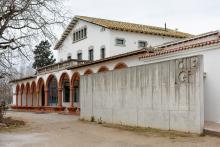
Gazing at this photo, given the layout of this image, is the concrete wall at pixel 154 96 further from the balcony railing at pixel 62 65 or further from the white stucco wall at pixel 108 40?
the white stucco wall at pixel 108 40

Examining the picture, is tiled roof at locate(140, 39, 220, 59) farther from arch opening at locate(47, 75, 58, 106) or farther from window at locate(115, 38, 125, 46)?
arch opening at locate(47, 75, 58, 106)

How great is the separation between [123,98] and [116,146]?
641cm

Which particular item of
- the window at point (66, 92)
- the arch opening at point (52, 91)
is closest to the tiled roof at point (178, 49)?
the window at point (66, 92)

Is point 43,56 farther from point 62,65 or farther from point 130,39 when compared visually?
point 130,39

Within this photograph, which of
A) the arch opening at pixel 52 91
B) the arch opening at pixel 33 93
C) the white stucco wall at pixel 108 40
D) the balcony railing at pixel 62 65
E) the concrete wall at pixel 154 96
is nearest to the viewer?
the concrete wall at pixel 154 96

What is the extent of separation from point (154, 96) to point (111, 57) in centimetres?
1065

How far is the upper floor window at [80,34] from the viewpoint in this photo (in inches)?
1471

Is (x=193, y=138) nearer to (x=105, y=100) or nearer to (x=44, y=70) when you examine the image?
(x=105, y=100)

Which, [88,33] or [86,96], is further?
[88,33]

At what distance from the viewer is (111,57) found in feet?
85.8

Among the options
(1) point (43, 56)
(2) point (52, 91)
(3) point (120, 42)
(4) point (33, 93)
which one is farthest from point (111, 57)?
(1) point (43, 56)

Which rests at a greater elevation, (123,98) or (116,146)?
(123,98)

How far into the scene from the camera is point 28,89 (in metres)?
48.0

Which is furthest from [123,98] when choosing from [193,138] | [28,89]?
[28,89]
